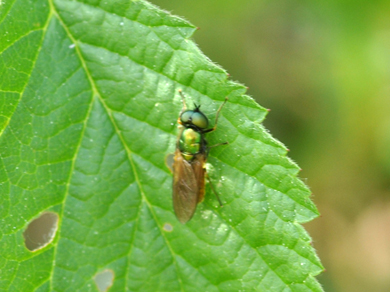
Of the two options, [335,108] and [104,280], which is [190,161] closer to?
[104,280]

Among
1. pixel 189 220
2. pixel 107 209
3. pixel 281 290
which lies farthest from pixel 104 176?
pixel 281 290

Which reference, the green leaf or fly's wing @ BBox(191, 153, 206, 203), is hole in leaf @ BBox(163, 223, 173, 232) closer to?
the green leaf

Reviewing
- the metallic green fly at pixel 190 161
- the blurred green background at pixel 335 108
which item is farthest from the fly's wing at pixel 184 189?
the blurred green background at pixel 335 108

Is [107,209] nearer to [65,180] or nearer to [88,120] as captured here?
[65,180]

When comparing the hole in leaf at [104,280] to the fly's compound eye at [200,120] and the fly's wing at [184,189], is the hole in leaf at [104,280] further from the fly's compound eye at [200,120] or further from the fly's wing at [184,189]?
the fly's compound eye at [200,120]

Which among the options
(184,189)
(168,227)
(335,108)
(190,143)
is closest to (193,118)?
(190,143)

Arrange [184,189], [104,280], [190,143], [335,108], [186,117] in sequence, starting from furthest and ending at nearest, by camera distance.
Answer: [335,108] → [190,143] → [184,189] → [186,117] → [104,280]
